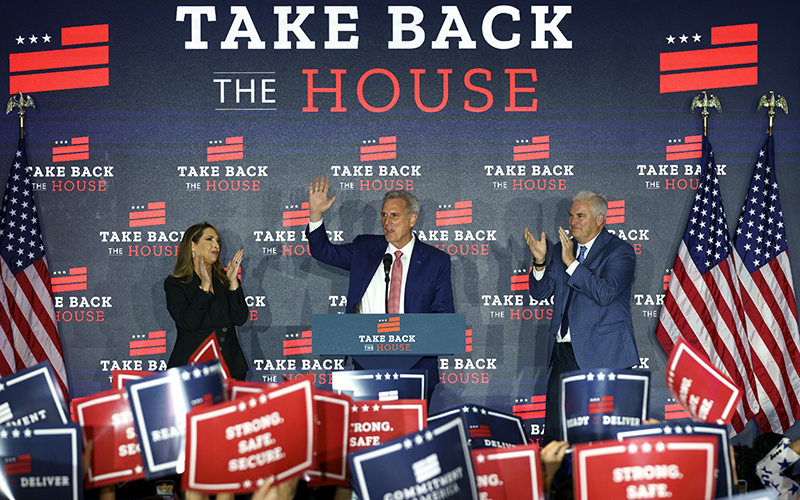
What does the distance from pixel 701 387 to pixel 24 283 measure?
4.60 metres

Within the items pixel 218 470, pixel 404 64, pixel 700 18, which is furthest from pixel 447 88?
pixel 218 470

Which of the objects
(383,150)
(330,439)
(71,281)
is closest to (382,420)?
(330,439)

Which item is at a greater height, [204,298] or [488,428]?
[204,298]

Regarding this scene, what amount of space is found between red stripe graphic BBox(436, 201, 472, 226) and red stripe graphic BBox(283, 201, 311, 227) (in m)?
0.97

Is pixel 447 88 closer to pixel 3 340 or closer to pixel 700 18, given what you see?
pixel 700 18

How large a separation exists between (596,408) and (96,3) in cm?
464

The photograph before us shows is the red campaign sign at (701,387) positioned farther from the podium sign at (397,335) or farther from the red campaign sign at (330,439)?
the podium sign at (397,335)

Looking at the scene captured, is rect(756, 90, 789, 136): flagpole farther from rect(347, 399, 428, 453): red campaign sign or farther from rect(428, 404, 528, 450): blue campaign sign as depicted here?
rect(347, 399, 428, 453): red campaign sign

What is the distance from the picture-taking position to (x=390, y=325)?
166 inches

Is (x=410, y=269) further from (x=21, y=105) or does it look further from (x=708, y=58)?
(x=21, y=105)

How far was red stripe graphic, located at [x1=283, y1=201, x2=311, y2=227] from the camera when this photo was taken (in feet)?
18.0

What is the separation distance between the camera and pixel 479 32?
554 centimetres

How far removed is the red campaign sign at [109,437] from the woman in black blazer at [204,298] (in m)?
2.35

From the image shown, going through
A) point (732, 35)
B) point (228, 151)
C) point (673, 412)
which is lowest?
point (673, 412)
